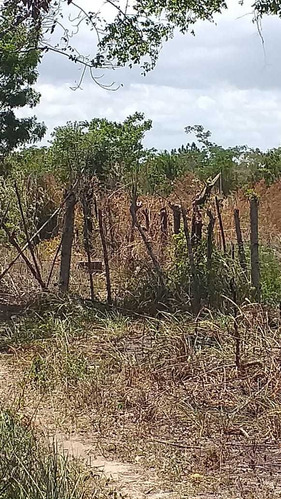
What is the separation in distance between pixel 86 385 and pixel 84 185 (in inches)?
165

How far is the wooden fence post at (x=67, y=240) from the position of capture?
31.8ft

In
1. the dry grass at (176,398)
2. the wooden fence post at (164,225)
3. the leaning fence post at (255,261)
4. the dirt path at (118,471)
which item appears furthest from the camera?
the wooden fence post at (164,225)

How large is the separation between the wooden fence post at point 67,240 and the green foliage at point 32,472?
5.68 metres

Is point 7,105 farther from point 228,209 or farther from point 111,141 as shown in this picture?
point 111,141

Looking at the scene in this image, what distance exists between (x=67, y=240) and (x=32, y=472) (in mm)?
6311

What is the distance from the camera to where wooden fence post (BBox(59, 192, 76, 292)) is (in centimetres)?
969

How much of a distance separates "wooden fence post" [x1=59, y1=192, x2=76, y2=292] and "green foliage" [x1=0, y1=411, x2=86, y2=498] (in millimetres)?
5684

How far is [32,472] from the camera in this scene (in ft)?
11.8

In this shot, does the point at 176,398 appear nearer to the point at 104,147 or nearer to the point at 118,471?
the point at 118,471

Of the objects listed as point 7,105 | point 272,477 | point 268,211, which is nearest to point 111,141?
point 268,211

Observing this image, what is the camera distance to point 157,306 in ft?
30.4

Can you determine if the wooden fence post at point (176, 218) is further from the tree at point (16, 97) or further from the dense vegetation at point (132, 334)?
the tree at point (16, 97)

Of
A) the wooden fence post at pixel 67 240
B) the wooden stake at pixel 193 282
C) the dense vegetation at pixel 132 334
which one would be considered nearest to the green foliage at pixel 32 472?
the dense vegetation at pixel 132 334

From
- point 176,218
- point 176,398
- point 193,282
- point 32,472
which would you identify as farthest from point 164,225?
point 32,472
